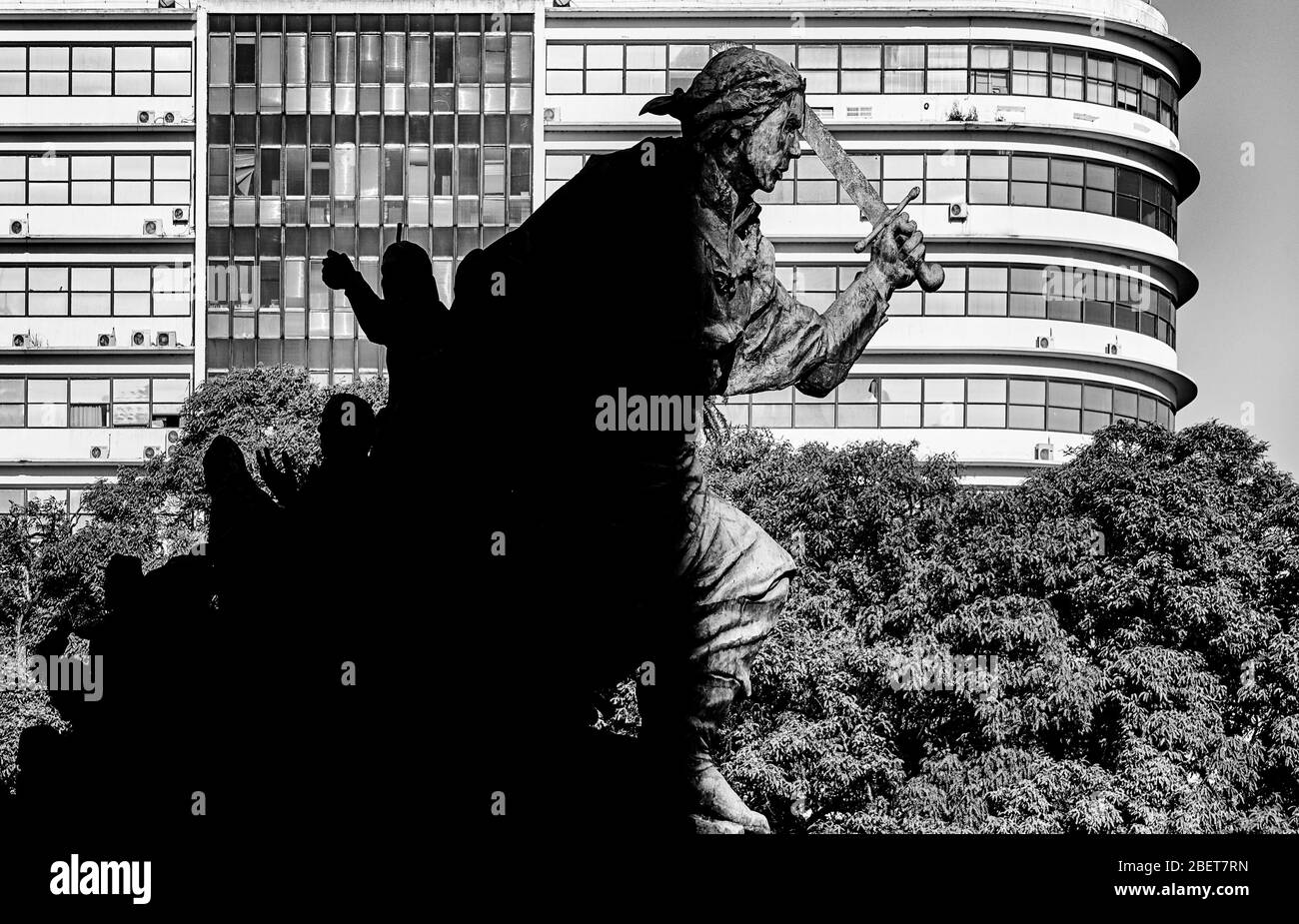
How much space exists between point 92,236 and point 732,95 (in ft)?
180

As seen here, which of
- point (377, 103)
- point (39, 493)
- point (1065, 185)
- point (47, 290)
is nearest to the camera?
point (39, 493)

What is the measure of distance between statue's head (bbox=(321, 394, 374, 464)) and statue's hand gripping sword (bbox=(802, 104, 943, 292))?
1905 millimetres

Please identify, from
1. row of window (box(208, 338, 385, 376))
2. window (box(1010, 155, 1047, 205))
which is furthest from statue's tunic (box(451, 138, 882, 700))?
window (box(1010, 155, 1047, 205))

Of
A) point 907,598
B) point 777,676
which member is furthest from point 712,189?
point 907,598

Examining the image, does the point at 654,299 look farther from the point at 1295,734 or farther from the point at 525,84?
the point at 525,84

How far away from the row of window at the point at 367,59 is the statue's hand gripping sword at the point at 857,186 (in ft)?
173

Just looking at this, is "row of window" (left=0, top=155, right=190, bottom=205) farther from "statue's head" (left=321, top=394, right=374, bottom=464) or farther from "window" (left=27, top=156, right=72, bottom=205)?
Result: "statue's head" (left=321, top=394, right=374, bottom=464)

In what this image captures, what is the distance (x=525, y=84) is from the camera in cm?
6003

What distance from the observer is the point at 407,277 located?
26.1 ft

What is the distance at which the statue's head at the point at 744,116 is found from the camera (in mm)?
7664

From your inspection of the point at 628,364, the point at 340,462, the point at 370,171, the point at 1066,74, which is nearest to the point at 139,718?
the point at 340,462

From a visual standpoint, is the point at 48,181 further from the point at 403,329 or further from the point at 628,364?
the point at 628,364

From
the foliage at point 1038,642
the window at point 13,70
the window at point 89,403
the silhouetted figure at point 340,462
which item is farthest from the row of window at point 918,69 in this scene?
the silhouetted figure at point 340,462

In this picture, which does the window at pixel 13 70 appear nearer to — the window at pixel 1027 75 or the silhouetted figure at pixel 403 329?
the window at pixel 1027 75
